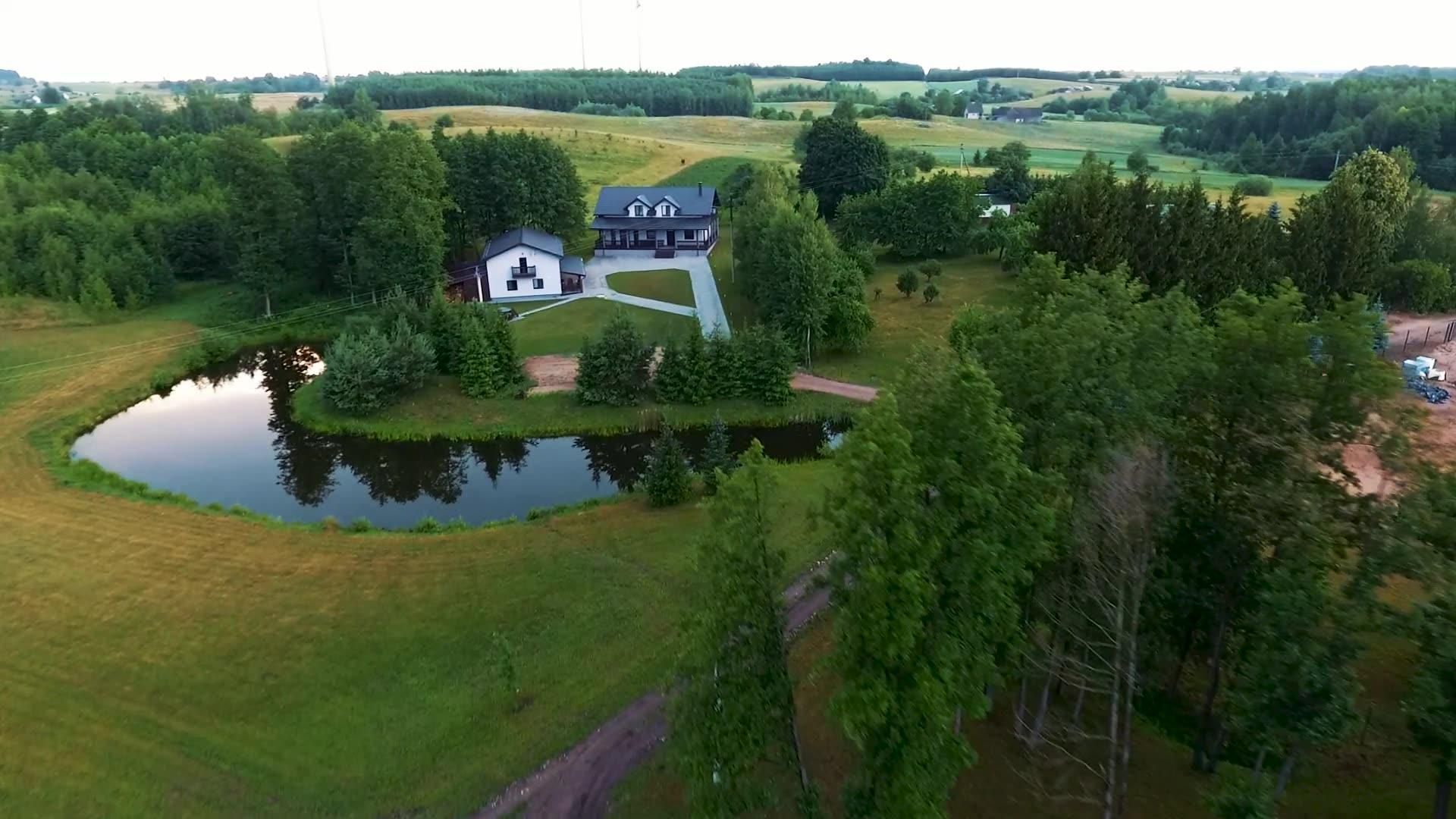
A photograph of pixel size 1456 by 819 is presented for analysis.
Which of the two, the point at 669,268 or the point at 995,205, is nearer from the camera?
the point at 669,268

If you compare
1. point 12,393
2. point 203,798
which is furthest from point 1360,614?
point 12,393

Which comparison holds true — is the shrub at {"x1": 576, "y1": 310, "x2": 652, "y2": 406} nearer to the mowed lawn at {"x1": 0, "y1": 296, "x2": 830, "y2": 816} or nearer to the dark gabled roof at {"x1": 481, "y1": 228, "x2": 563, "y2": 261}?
the mowed lawn at {"x1": 0, "y1": 296, "x2": 830, "y2": 816}

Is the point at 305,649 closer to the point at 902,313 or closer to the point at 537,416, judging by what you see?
the point at 537,416

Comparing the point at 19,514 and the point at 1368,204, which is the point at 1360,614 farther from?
the point at 1368,204

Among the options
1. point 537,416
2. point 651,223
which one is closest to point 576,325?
point 537,416

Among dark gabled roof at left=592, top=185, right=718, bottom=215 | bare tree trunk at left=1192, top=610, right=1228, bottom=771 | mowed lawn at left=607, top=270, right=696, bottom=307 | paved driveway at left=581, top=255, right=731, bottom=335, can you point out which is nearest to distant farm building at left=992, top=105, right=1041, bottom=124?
dark gabled roof at left=592, top=185, right=718, bottom=215

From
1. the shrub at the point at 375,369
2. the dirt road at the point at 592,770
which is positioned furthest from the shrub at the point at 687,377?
the dirt road at the point at 592,770

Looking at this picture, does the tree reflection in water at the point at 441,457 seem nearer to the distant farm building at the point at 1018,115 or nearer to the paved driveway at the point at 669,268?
the paved driveway at the point at 669,268
